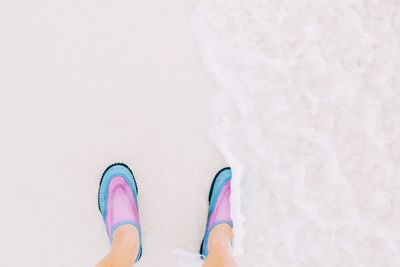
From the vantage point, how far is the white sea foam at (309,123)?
136 cm

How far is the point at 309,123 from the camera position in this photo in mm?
1369

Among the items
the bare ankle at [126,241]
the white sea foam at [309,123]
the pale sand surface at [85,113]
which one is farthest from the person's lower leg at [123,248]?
the white sea foam at [309,123]

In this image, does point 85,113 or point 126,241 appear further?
point 85,113

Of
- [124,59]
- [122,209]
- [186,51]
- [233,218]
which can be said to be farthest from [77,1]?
[233,218]

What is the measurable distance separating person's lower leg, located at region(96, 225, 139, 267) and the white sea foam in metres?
0.33

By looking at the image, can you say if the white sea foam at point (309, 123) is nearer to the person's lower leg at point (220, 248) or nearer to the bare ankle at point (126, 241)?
the person's lower leg at point (220, 248)

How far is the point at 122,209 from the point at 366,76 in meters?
0.82

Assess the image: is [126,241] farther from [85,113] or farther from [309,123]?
[309,123]

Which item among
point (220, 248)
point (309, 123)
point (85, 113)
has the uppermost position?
point (85, 113)

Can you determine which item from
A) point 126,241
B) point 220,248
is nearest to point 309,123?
point 220,248

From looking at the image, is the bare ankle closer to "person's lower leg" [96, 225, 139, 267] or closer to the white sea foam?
"person's lower leg" [96, 225, 139, 267]

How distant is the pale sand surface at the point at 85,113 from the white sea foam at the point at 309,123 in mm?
91

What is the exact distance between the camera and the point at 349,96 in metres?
1.37

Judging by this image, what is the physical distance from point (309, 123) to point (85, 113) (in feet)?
2.16
